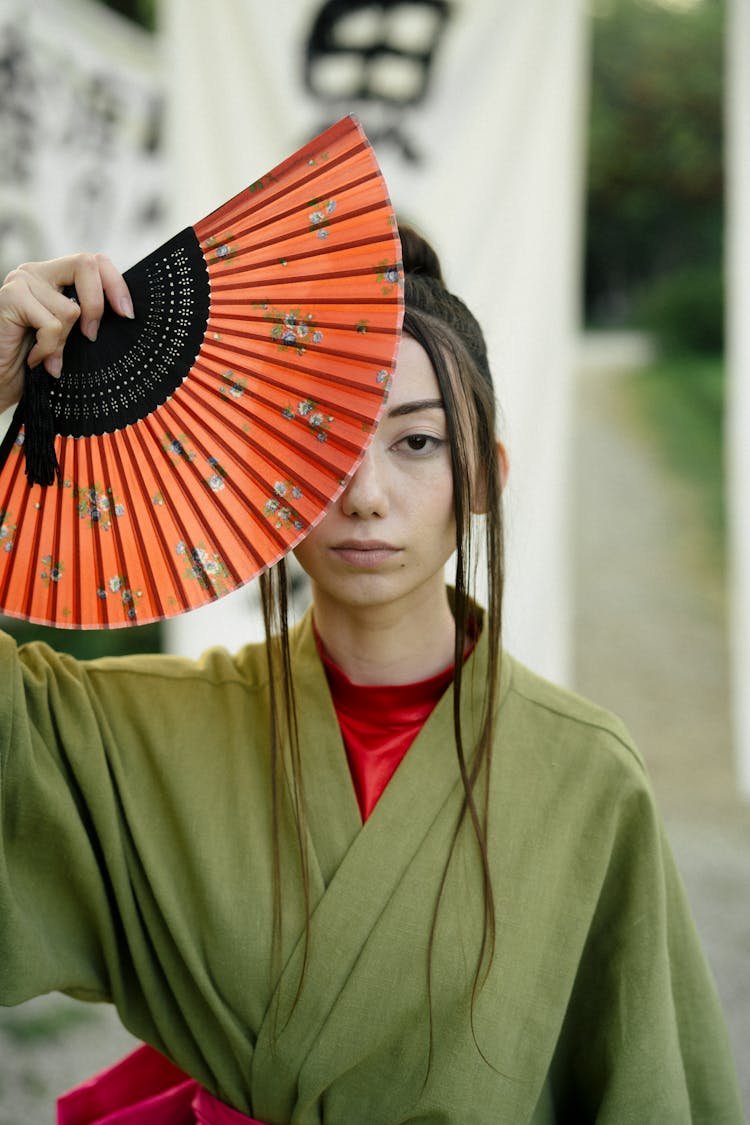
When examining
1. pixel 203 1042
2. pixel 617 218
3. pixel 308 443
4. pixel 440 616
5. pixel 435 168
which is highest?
pixel 617 218

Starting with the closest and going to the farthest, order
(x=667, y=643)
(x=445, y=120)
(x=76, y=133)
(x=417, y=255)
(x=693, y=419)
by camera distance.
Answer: (x=417, y=255) < (x=445, y=120) < (x=76, y=133) < (x=667, y=643) < (x=693, y=419)

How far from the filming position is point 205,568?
1268 mm

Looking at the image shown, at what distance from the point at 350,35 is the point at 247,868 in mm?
2651

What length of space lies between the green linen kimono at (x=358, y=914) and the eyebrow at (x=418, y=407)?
42 centimetres

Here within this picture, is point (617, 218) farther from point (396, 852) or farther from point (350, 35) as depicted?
point (396, 852)

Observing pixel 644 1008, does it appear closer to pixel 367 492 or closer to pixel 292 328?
pixel 367 492

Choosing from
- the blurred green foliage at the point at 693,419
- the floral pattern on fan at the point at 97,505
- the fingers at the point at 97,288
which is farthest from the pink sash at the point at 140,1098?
the blurred green foliage at the point at 693,419

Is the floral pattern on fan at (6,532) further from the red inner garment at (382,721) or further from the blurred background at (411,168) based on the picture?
the blurred background at (411,168)

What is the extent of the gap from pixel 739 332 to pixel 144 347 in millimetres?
2927

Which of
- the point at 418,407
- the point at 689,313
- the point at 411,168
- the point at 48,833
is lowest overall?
the point at 48,833

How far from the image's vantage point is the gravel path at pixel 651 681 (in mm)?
3057

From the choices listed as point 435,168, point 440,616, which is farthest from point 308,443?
point 435,168

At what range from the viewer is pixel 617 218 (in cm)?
1084

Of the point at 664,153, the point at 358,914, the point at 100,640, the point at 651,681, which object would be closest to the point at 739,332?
the point at 358,914
